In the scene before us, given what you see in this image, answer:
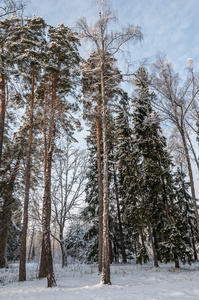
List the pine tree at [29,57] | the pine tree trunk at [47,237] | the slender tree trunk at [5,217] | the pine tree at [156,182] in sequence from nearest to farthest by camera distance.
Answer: the pine tree trunk at [47,237] < the pine tree at [29,57] < the slender tree trunk at [5,217] < the pine tree at [156,182]

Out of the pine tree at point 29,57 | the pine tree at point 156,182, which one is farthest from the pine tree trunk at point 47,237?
the pine tree at point 156,182

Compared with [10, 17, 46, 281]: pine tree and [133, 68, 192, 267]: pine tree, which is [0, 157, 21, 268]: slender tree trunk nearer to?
[10, 17, 46, 281]: pine tree

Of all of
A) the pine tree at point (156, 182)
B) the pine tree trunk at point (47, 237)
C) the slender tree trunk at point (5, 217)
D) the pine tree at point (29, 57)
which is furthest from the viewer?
the pine tree at point (156, 182)

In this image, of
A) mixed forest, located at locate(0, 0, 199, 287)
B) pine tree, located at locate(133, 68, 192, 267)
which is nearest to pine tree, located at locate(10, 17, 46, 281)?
mixed forest, located at locate(0, 0, 199, 287)

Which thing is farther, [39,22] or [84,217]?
[84,217]

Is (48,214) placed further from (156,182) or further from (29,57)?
(29,57)

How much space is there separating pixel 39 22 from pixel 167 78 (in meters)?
9.03

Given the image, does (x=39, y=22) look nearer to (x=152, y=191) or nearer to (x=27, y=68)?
(x=27, y=68)

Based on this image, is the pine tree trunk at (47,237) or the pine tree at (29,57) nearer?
the pine tree trunk at (47,237)

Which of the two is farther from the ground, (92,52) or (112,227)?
(92,52)

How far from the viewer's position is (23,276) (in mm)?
9547

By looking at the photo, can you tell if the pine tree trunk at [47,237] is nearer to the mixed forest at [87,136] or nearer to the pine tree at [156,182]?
the mixed forest at [87,136]

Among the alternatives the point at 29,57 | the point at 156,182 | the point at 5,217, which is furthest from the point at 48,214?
the point at 29,57

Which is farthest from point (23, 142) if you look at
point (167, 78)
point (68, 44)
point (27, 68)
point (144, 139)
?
point (167, 78)
